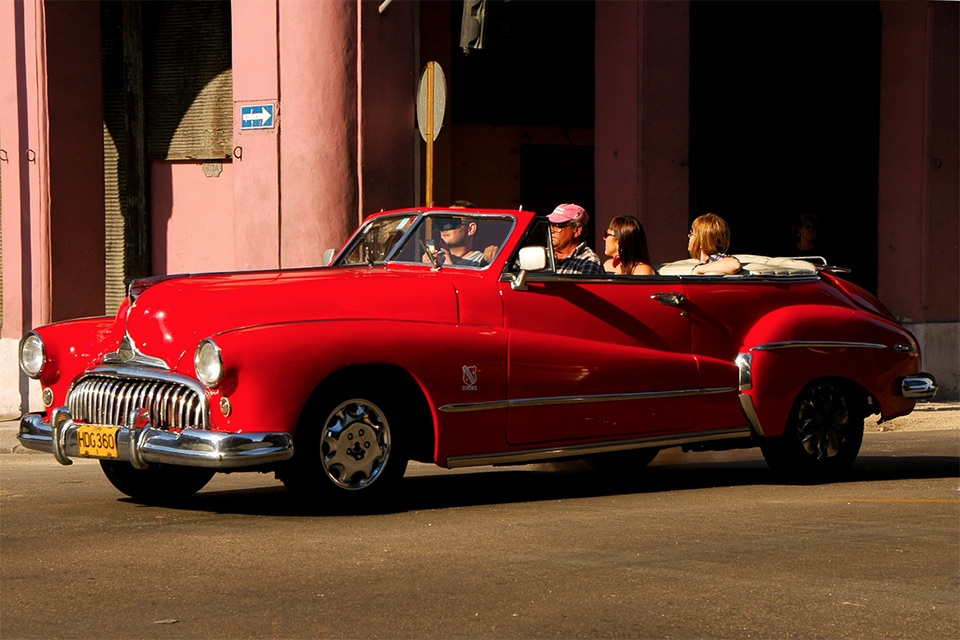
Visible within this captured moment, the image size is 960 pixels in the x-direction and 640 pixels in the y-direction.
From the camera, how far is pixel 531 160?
18.0m

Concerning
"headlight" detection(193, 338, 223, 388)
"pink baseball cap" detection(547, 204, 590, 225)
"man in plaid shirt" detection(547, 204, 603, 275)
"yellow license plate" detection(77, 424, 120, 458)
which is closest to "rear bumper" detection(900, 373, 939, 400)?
"man in plaid shirt" detection(547, 204, 603, 275)

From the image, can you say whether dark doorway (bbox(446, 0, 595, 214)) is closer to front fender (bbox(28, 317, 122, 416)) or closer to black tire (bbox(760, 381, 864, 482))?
black tire (bbox(760, 381, 864, 482))

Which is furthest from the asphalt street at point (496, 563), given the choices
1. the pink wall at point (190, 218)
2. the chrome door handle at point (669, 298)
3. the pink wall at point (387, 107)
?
the pink wall at point (190, 218)

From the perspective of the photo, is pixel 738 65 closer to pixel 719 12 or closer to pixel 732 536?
pixel 719 12

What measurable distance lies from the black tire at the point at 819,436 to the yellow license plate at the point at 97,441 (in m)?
4.09

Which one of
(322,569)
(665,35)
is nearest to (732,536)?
(322,569)

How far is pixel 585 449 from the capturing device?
8.22 meters

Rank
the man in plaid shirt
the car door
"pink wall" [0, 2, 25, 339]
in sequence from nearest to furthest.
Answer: the car door
the man in plaid shirt
"pink wall" [0, 2, 25, 339]

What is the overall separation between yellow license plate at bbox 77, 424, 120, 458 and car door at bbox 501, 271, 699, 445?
6.65ft

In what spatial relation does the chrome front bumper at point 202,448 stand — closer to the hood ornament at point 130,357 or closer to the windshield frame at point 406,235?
the hood ornament at point 130,357

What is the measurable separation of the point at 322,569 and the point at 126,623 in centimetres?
103

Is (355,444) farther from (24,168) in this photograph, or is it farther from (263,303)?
(24,168)

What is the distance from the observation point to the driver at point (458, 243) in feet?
27.2

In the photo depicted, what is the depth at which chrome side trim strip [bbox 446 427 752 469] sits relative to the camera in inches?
307
